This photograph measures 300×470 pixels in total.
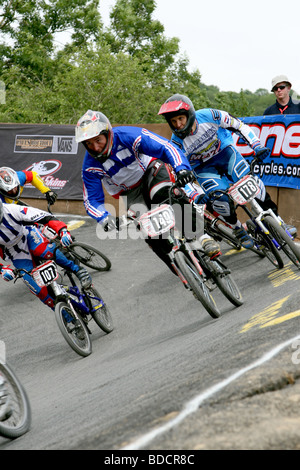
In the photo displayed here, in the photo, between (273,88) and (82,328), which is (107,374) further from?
(273,88)

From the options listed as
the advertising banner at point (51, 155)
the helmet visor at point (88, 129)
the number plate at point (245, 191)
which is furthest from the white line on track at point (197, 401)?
the advertising banner at point (51, 155)

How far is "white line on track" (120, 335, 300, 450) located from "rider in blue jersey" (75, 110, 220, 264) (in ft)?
9.15

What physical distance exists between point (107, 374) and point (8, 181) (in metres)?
3.86

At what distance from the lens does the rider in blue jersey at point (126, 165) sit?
21.3 ft

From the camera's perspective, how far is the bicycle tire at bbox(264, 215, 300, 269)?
6.77m

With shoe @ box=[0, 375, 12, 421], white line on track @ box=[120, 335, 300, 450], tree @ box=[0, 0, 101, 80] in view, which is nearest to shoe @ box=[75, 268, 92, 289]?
shoe @ box=[0, 375, 12, 421]

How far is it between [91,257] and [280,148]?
3.62 metres

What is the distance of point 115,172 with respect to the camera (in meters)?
7.00

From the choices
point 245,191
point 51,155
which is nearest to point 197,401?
point 245,191

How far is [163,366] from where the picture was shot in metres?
4.67

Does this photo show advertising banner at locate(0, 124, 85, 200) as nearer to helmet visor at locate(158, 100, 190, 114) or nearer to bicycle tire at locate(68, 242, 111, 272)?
bicycle tire at locate(68, 242, 111, 272)

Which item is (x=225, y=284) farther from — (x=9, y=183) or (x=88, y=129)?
(x=9, y=183)
